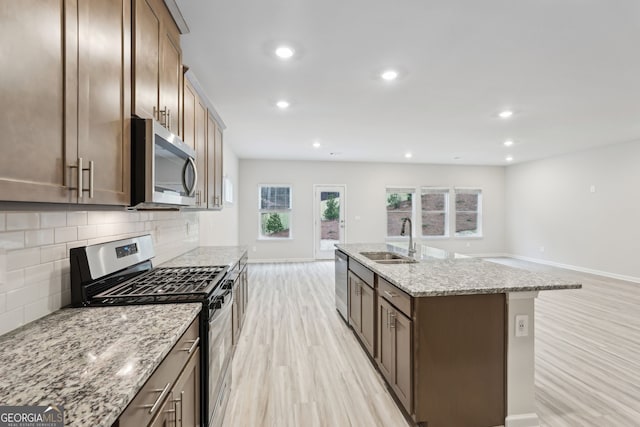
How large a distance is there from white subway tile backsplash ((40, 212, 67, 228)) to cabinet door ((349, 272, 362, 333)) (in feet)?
7.36

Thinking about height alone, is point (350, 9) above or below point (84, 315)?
above

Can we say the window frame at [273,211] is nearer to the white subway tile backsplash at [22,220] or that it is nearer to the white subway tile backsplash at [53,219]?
the white subway tile backsplash at [53,219]

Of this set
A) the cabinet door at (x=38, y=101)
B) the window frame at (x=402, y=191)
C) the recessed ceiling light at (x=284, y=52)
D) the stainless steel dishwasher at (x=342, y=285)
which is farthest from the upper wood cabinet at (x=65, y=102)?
the window frame at (x=402, y=191)

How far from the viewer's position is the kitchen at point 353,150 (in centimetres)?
114

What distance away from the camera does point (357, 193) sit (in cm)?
819

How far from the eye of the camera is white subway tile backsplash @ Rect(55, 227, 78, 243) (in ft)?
4.62

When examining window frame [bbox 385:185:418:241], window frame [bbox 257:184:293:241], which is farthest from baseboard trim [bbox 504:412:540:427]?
window frame [bbox 385:185:418:241]

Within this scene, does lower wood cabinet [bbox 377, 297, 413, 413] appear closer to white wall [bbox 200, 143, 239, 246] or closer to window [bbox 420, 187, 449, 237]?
white wall [bbox 200, 143, 239, 246]

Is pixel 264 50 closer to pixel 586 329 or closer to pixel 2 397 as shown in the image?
pixel 2 397

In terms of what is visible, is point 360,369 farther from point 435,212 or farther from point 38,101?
point 435,212

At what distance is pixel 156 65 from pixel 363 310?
2.39 meters

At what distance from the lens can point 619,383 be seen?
2373 mm

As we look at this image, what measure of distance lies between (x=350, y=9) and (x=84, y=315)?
220cm

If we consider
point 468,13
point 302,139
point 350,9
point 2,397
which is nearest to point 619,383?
point 468,13
